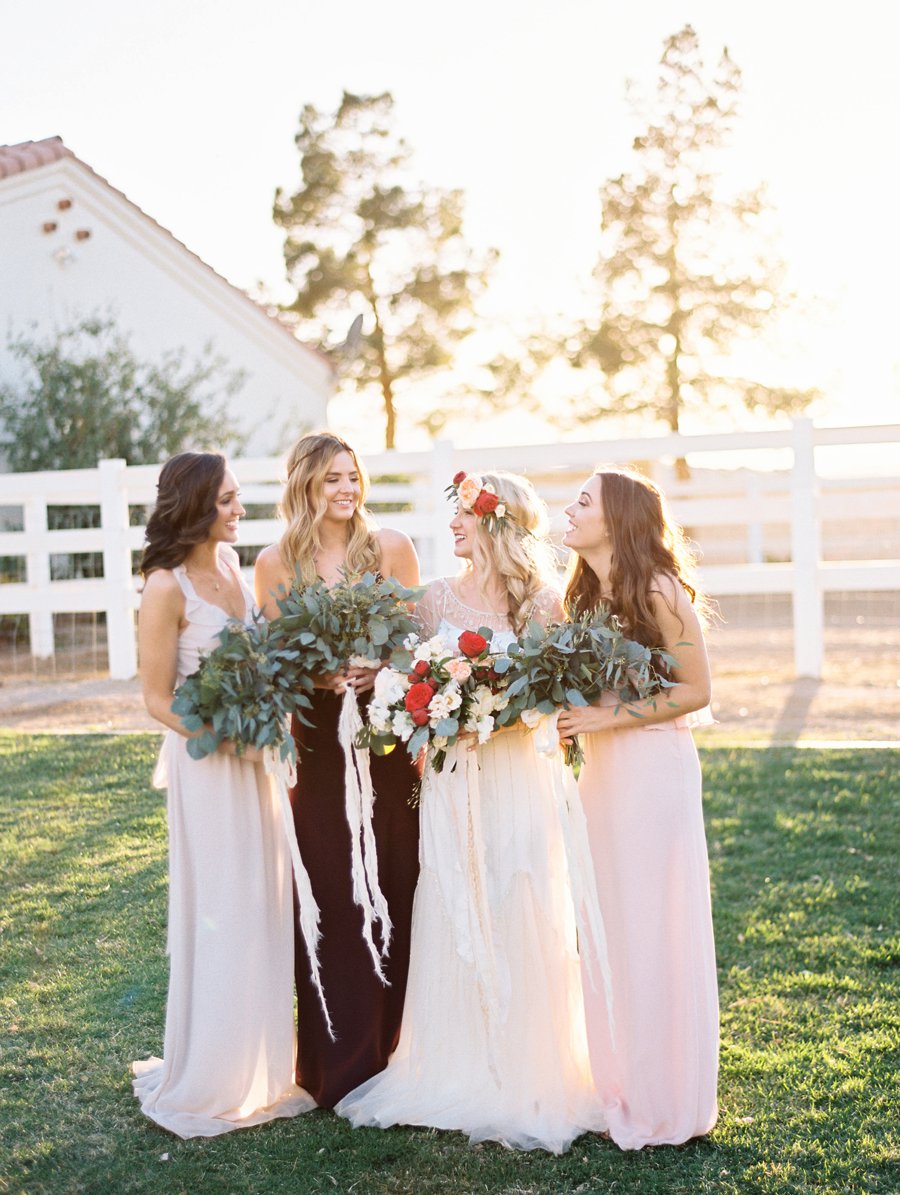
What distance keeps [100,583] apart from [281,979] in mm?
8452

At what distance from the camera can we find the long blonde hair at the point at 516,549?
4.25 m

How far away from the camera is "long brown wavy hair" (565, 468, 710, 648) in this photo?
158 inches

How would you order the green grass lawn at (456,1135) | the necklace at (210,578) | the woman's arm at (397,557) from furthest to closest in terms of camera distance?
1. the woman's arm at (397,557)
2. the necklace at (210,578)
3. the green grass lawn at (456,1135)

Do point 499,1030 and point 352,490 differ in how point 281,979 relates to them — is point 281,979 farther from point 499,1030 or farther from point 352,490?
point 352,490

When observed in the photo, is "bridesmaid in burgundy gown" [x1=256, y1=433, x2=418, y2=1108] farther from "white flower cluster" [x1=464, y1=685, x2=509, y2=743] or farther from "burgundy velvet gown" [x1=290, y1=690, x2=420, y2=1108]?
"white flower cluster" [x1=464, y1=685, x2=509, y2=743]

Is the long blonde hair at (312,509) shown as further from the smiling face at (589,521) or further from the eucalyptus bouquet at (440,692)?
the smiling face at (589,521)

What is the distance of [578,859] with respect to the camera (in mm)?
4062

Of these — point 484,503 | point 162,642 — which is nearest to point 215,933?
point 162,642

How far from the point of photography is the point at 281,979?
436 cm

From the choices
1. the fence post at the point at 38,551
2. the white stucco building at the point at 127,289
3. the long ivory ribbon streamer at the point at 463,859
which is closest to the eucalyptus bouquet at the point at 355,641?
the long ivory ribbon streamer at the point at 463,859

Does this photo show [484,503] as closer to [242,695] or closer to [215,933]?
[242,695]

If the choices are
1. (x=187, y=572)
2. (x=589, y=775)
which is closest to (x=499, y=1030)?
(x=589, y=775)

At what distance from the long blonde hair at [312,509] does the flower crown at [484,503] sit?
1.63ft

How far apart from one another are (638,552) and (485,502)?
0.53 metres
